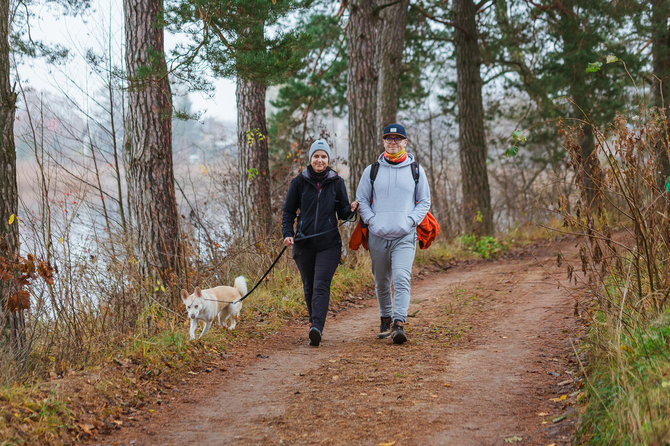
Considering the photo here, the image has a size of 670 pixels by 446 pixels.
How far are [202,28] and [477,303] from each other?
16.9 ft

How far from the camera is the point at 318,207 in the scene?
629 centimetres

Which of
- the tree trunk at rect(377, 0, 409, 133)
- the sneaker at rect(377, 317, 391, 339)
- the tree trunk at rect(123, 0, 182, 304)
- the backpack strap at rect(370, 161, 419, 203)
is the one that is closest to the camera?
the backpack strap at rect(370, 161, 419, 203)

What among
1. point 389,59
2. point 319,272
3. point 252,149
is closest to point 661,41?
point 389,59

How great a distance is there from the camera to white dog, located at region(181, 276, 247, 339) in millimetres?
6216

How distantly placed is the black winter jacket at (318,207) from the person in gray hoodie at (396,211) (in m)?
0.27

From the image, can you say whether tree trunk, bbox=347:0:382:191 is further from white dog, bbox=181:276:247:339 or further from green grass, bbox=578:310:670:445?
green grass, bbox=578:310:670:445

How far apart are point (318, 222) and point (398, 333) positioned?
1436 millimetres

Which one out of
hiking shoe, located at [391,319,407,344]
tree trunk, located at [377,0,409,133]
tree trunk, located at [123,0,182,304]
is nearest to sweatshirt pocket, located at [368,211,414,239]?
hiking shoe, located at [391,319,407,344]

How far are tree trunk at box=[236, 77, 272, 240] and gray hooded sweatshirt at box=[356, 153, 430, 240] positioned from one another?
4880 mm

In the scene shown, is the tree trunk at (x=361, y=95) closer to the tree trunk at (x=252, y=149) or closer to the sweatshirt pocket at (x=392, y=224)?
the tree trunk at (x=252, y=149)

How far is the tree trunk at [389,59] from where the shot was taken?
1156 cm

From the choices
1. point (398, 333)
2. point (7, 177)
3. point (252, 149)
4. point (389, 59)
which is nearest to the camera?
point (7, 177)

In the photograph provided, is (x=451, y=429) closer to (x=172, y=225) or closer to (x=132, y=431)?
(x=132, y=431)

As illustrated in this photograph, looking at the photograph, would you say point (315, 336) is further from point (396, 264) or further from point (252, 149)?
point (252, 149)
